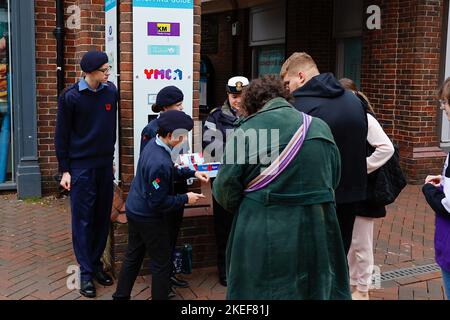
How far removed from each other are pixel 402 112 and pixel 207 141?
5212mm

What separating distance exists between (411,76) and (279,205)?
21.9ft

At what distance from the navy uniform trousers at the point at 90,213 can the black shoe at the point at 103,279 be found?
4 cm

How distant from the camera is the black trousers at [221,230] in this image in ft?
15.4

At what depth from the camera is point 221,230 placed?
475cm

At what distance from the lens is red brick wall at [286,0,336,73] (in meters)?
11.1

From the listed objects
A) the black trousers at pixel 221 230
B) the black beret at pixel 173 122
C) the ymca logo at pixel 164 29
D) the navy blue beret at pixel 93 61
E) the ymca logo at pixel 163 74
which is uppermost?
the ymca logo at pixel 164 29

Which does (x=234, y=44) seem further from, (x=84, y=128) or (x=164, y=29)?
(x=84, y=128)

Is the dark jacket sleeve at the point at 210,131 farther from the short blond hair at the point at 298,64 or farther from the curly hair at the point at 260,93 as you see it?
the curly hair at the point at 260,93

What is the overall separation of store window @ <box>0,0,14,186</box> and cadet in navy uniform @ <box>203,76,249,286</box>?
13.5ft

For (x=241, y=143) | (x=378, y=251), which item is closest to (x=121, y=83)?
(x=241, y=143)

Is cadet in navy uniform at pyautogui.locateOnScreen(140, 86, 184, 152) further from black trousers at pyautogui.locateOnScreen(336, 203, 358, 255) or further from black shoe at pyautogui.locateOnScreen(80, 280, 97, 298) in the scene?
black trousers at pyautogui.locateOnScreen(336, 203, 358, 255)

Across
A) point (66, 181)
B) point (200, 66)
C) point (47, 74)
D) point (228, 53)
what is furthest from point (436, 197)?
point (228, 53)

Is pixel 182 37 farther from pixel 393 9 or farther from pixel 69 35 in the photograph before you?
pixel 393 9

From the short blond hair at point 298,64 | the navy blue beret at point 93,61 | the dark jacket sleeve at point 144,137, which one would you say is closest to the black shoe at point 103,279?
the dark jacket sleeve at point 144,137
